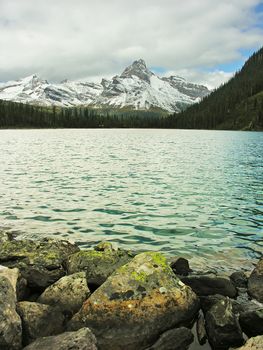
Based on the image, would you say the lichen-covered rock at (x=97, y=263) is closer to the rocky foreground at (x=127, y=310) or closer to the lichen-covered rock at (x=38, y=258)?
the rocky foreground at (x=127, y=310)

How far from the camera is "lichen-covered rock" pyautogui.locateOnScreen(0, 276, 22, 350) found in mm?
9711

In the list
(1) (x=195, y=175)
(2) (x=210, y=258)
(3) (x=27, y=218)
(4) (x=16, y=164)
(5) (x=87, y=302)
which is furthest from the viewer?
(4) (x=16, y=164)

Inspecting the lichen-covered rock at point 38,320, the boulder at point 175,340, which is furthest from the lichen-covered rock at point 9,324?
the boulder at point 175,340

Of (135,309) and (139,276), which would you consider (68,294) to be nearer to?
(139,276)

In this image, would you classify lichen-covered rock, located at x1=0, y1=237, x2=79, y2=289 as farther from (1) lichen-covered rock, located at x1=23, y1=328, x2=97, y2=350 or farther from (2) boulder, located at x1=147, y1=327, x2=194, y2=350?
(2) boulder, located at x1=147, y1=327, x2=194, y2=350

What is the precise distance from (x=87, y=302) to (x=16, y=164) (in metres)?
48.6

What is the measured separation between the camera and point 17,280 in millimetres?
12797

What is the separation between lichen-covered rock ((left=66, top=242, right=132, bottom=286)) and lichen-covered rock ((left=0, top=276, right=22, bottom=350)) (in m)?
3.46

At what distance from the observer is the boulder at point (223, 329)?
34.7ft

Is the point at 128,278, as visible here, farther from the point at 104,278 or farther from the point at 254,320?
the point at 254,320

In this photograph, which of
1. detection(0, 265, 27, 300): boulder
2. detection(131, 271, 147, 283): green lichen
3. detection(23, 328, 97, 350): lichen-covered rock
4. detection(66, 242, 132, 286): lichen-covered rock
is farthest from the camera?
detection(66, 242, 132, 286): lichen-covered rock

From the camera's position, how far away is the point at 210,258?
17.9 m

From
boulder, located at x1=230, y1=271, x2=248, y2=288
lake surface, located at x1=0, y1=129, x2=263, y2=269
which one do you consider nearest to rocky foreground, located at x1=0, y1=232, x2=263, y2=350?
boulder, located at x1=230, y1=271, x2=248, y2=288

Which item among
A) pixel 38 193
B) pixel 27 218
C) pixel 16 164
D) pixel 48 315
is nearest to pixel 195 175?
pixel 38 193
